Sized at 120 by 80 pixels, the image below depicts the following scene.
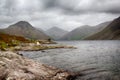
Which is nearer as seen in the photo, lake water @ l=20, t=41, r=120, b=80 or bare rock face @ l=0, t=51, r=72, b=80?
bare rock face @ l=0, t=51, r=72, b=80

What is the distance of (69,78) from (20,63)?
314 inches

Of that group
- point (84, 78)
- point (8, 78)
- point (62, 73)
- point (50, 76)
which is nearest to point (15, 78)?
point (8, 78)

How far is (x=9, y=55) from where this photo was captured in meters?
24.6

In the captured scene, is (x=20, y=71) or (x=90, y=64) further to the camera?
(x=90, y=64)

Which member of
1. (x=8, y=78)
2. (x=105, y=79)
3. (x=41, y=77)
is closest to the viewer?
(x=8, y=78)

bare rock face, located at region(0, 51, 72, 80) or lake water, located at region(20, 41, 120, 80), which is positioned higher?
bare rock face, located at region(0, 51, 72, 80)

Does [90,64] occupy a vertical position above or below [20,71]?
below

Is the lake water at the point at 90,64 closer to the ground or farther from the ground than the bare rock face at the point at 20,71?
closer to the ground

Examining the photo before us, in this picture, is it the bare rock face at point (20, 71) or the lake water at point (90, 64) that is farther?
the lake water at point (90, 64)

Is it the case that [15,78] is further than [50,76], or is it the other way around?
[50,76]

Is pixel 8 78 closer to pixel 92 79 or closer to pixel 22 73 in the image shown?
pixel 22 73

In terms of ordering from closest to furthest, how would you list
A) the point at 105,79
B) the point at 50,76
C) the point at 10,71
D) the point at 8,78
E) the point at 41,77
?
the point at 8,78
the point at 10,71
the point at 41,77
the point at 50,76
the point at 105,79

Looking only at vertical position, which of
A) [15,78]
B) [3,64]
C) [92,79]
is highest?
[3,64]

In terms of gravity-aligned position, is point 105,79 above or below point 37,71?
below
